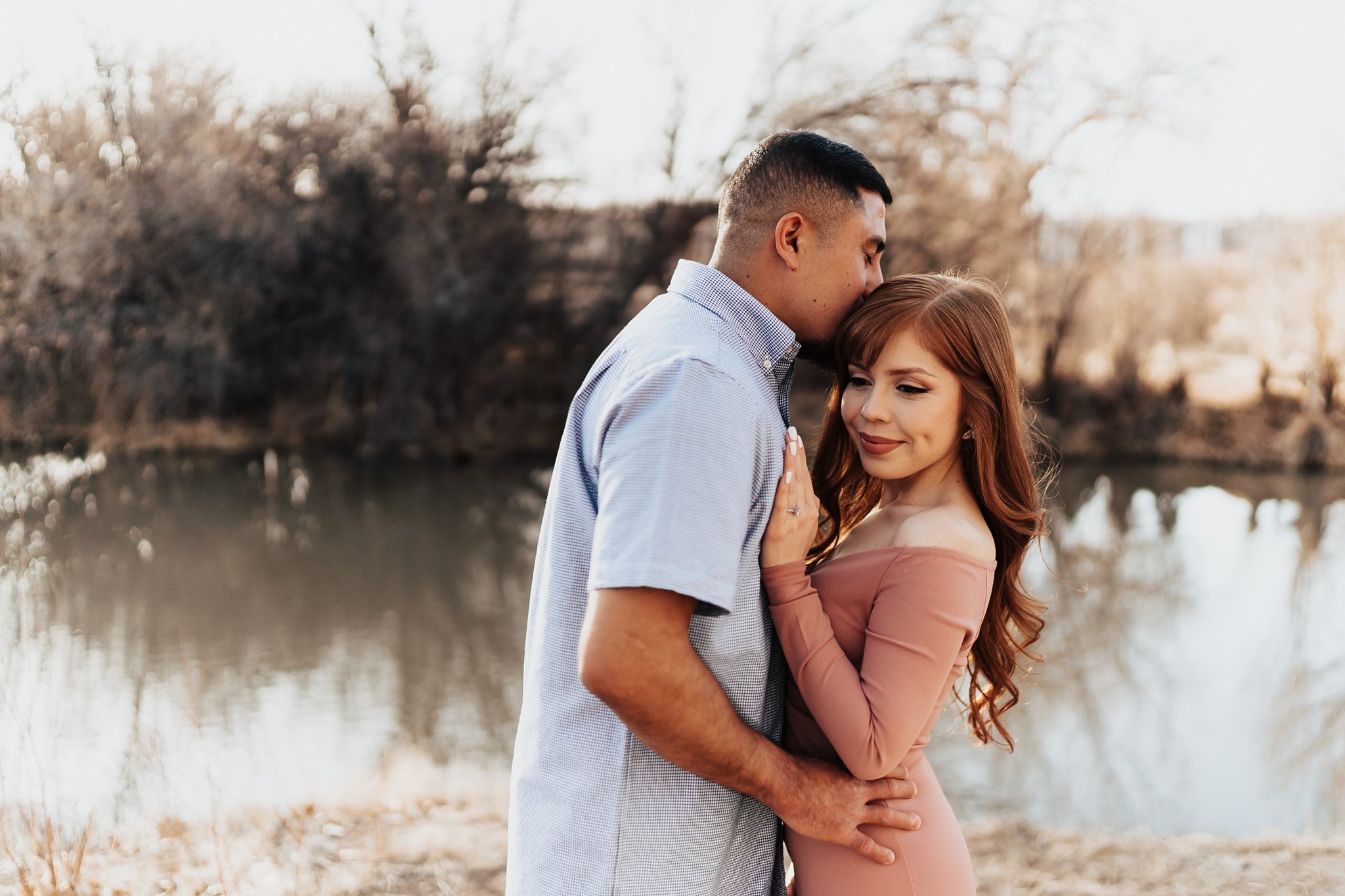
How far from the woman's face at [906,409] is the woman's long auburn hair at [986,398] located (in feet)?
0.07

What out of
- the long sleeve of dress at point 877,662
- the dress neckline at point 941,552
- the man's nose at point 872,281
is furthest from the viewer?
the man's nose at point 872,281

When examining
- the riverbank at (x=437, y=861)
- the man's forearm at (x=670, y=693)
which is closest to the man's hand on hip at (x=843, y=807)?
the man's forearm at (x=670, y=693)

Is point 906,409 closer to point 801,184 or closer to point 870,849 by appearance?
point 801,184

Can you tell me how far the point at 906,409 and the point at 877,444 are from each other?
8 cm

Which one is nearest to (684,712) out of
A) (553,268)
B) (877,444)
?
(877,444)

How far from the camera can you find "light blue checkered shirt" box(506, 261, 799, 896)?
52.7 inches

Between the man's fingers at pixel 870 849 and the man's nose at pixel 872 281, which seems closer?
the man's fingers at pixel 870 849

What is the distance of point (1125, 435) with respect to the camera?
57.2 feet

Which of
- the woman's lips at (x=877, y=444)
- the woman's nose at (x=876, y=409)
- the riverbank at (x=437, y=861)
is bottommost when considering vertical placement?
the riverbank at (x=437, y=861)

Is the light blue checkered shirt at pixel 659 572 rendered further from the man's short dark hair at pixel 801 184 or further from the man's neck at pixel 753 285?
the man's short dark hair at pixel 801 184

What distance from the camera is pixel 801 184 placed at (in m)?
1.64

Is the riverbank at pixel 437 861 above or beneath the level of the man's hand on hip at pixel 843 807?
beneath

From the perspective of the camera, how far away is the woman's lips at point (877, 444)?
1.85 m

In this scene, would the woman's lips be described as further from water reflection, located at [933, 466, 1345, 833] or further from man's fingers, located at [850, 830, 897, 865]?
water reflection, located at [933, 466, 1345, 833]
